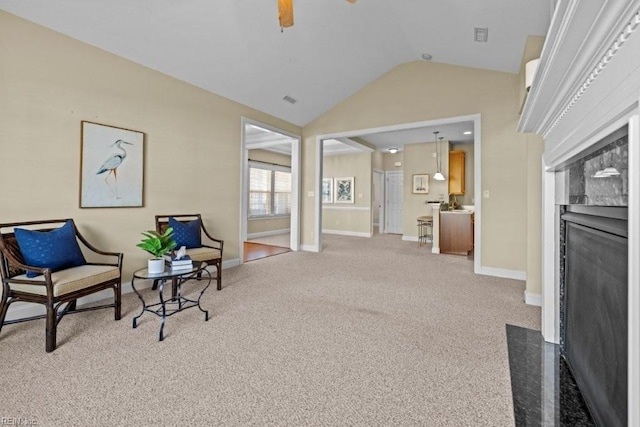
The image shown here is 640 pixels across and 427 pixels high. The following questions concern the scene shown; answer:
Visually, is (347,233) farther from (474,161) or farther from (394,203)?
(474,161)

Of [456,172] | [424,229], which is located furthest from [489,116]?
[424,229]

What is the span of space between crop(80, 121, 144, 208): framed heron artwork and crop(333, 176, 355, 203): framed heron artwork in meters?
6.29

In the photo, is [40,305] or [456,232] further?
[456,232]

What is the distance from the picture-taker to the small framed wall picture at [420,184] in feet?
25.9

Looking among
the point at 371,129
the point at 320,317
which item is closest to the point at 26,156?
the point at 320,317

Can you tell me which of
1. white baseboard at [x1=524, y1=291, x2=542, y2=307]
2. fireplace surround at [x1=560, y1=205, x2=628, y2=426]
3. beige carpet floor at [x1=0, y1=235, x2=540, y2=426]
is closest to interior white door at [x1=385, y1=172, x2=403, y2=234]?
beige carpet floor at [x1=0, y1=235, x2=540, y2=426]

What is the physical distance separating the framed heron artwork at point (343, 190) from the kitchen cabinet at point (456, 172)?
9.09 ft

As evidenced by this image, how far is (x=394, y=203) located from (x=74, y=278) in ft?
28.6

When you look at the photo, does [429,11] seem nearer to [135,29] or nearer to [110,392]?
[135,29]

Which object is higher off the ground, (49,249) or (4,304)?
(49,249)

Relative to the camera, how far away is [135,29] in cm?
314

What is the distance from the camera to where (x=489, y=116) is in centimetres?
447

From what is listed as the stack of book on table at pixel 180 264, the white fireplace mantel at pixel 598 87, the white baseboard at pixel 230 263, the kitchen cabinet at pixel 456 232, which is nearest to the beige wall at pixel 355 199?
the kitchen cabinet at pixel 456 232

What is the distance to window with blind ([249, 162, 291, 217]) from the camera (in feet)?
27.6
